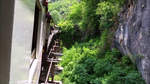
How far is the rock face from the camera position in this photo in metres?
3.76

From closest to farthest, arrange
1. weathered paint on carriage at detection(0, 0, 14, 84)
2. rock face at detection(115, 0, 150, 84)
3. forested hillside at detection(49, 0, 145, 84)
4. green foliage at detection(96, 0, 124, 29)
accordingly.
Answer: weathered paint on carriage at detection(0, 0, 14, 84)
rock face at detection(115, 0, 150, 84)
forested hillside at detection(49, 0, 145, 84)
green foliage at detection(96, 0, 124, 29)

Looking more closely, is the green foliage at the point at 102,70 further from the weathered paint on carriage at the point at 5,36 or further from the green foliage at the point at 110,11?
the weathered paint on carriage at the point at 5,36

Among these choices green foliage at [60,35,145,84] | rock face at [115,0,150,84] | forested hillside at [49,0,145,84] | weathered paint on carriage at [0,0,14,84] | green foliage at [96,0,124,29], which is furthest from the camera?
green foliage at [96,0,124,29]

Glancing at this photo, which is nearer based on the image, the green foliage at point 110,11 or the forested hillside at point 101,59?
the forested hillside at point 101,59

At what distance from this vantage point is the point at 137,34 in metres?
4.34

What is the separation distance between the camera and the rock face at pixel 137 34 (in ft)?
12.3

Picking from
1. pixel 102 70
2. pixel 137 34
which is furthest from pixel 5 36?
pixel 102 70

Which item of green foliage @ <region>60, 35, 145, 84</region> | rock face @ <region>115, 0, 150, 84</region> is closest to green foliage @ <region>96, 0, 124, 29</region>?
rock face @ <region>115, 0, 150, 84</region>

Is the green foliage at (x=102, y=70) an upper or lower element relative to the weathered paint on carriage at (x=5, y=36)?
lower

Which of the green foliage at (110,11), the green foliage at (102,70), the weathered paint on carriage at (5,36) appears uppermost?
the green foliage at (110,11)

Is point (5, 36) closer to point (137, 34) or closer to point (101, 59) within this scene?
point (137, 34)

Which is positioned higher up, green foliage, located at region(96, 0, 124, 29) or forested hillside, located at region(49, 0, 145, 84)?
green foliage, located at region(96, 0, 124, 29)

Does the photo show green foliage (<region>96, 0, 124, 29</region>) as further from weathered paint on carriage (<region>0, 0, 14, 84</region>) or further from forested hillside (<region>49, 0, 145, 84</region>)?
weathered paint on carriage (<region>0, 0, 14, 84</region>)

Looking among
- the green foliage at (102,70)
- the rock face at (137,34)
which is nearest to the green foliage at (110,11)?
the rock face at (137,34)
